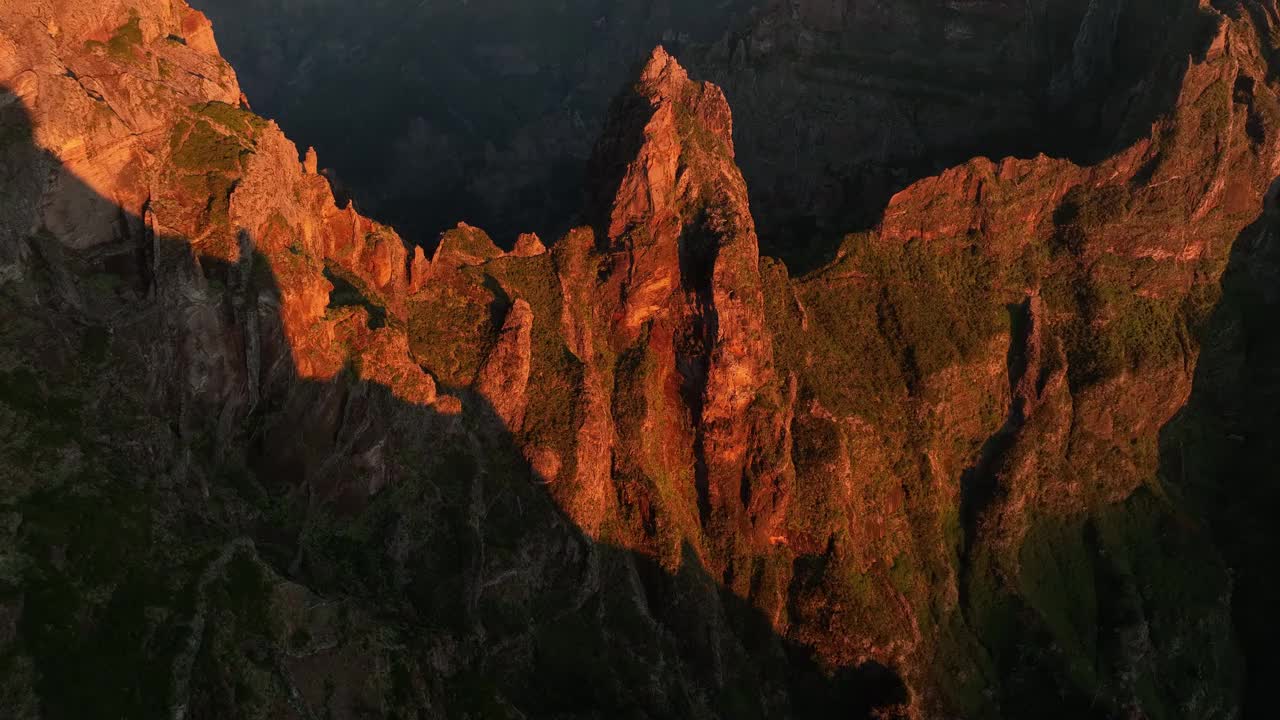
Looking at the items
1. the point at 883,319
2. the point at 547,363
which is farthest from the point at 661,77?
the point at 547,363

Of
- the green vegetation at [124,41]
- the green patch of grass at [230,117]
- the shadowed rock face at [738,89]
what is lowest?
the green patch of grass at [230,117]

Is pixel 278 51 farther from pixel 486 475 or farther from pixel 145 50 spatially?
pixel 486 475

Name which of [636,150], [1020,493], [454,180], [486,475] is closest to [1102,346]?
[1020,493]

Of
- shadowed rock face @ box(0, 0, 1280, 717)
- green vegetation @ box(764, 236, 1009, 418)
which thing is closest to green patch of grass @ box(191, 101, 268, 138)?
shadowed rock face @ box(0, 0, 1280, 717)

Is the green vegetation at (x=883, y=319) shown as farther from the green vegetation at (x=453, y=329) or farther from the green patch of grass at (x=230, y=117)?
the green patch of grass at (x=230, y=117)

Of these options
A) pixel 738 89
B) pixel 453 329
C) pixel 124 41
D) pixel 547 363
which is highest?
pixel 738 89

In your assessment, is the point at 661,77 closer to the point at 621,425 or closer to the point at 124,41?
the point at 621,425

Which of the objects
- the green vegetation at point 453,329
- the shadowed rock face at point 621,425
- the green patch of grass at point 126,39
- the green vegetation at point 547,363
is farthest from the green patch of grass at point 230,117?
the green vegetation at point 547,363

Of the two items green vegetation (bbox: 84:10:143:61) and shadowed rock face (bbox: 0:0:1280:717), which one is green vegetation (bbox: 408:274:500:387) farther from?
green vegetation (bbox: 84:10:143:61)
